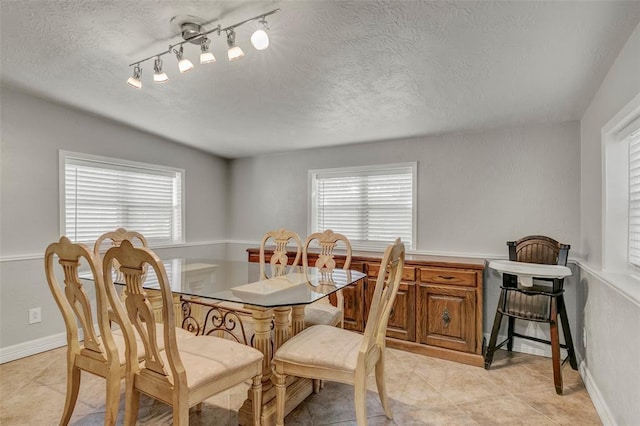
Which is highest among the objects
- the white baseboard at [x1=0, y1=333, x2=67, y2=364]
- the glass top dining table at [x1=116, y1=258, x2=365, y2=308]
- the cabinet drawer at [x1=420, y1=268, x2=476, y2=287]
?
the glass top dining table at [x1=116, y1=258, x2=365, y2=308]

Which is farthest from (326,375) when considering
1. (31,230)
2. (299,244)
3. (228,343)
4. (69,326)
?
(31,230)

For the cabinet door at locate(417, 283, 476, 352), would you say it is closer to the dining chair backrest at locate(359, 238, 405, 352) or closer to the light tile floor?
the light tile floor

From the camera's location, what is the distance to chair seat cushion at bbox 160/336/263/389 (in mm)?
1522

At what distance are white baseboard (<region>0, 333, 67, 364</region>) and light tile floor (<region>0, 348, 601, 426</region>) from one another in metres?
0.08

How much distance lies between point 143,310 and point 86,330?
0.57 meters

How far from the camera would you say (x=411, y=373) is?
8.76 ft

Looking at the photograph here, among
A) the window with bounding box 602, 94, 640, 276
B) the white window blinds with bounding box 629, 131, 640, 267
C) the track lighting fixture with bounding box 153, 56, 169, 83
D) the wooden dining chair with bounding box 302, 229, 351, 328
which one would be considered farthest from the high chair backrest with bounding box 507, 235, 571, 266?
A: the track lighting fixture with bounding box 153, 56, 169, 83

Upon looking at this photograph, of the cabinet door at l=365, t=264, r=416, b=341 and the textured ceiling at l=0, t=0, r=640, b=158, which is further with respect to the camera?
the cabinet door at l=365, t=264, r=416, b=341

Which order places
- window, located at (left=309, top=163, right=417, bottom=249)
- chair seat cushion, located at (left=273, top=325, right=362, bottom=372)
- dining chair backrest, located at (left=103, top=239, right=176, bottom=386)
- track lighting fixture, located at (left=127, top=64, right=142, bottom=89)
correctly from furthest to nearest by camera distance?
1. window, located at (left=309, top=163, right=417, bottom=249)
2. track lighting fixture, located at (left=127, top=64, right=142, bottom=89)
3. chair seat cushion, located at (left=273, top=325, right=362, bottom=372)
4. dining chair backrest, located at (left=103, top=239, right=176, bottom=386)

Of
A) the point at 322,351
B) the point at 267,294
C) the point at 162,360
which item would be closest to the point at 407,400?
the point at 322,351

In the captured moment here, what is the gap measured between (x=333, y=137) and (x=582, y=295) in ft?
9.05

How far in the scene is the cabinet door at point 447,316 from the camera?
287 cm

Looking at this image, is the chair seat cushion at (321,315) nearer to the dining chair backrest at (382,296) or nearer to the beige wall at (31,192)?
the dining chair backrest at (382,296)

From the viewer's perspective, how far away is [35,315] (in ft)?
9.96
